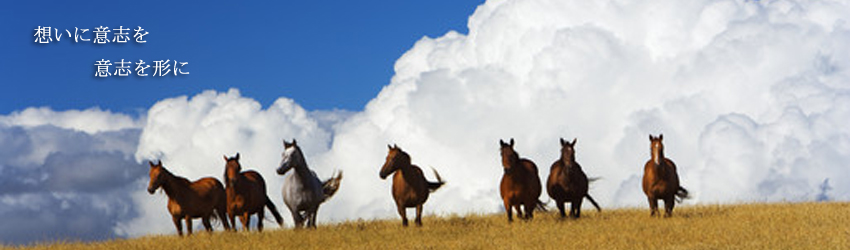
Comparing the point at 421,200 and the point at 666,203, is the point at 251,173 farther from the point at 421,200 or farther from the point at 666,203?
the point at 666,203

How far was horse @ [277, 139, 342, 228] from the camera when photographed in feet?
67.0

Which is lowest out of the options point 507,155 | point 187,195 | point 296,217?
point 296,217

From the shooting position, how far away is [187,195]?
65.1 ft

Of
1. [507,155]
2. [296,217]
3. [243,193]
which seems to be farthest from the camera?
[296,217]

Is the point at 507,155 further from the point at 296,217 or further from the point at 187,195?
the point at 187,195

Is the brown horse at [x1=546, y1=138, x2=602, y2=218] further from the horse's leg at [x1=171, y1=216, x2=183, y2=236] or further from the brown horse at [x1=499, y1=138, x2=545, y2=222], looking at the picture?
the horse's leg at [x1=171, y1=216, x2=183, y2=236]

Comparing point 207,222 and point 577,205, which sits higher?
point 577,205

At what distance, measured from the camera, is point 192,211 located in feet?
65.5

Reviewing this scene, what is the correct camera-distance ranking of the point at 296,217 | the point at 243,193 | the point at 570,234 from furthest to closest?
the point at 296,217, the point at 243,193, the point at 570,234

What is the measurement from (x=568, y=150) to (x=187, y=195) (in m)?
8.47

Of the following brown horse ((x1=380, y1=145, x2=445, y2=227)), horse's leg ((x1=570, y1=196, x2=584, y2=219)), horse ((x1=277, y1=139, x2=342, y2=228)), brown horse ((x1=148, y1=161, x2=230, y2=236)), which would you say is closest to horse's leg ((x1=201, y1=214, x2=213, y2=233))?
brown horse ((x1=148, y1=161, x2=230, y2=236))

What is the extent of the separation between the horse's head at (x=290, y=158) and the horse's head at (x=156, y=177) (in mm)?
2455

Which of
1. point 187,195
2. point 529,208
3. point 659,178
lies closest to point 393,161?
point 529,208

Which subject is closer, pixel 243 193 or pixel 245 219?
pixel 243 193
